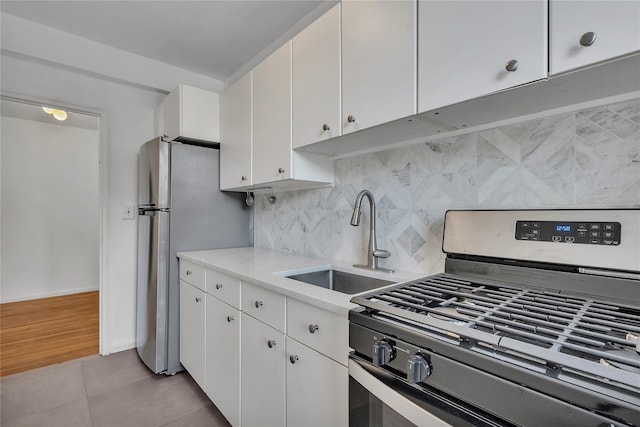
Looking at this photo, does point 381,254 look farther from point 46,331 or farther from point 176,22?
point 46,331

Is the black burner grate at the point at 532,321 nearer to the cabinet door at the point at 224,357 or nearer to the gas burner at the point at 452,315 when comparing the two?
the gas burner at the point at 452,315

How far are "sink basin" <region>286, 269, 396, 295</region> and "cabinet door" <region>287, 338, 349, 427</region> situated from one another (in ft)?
1.64

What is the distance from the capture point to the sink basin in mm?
1491

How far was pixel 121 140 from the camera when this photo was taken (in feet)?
8.43

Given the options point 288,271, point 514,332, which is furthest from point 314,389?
point 514,332

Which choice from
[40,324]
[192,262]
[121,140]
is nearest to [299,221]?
[192,262]

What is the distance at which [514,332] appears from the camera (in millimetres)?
592

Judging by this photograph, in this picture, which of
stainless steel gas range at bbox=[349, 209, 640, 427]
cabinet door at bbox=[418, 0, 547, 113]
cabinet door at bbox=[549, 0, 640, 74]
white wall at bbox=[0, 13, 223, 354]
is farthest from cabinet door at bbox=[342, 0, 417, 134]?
white wall at bbox=[0, 13, 223, 354]

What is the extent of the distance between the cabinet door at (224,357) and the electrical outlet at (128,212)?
1373mm

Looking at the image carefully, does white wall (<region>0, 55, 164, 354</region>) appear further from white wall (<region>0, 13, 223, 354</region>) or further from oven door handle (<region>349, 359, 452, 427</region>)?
oven door handle (<region>349, 359, 452, 427</region>)

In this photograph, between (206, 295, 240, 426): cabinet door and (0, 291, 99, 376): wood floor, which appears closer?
(206, 295, 240, 426): cabinet door

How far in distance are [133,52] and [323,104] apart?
2066 millimetres

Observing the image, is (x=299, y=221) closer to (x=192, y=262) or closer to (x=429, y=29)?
(x=192, y=262)

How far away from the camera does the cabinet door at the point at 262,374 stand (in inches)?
47.1
